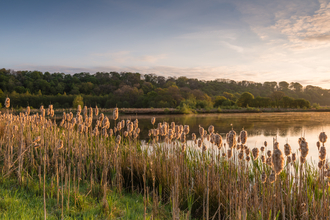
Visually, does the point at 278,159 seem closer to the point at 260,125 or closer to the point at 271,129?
the point at 271,129

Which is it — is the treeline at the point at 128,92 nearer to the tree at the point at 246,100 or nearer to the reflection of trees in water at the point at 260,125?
the tree at the point at 246,100

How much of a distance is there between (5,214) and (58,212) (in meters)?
0.53

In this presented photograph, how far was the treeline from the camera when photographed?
3534 centimetres

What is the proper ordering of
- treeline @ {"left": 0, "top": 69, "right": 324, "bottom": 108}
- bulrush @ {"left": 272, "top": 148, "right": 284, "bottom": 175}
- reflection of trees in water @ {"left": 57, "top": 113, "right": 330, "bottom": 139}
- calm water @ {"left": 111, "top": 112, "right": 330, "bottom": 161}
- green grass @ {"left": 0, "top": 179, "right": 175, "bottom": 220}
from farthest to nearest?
treeline @ {"left": 0, "top": 69, "right": 324, "bottom": 108} < reflection of trees in water @ {"left": 57, "top": 113, "right": 330, "bottom": 139} < calm water @ {"left": 111, "top": 112, "right": 330, "bottom": 161} < green grass @ {"left": 0, "top": 179, "right": 175, "bottom": 220} < bulrush @ {"left": 272, "top": 148, "right": 284, "bottom": 175}

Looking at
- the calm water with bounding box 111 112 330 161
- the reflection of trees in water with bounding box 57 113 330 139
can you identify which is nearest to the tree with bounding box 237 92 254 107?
the reflection of trees in water with bounding box 57 113 330 139

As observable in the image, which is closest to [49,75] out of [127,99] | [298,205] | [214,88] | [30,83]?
[30,83]

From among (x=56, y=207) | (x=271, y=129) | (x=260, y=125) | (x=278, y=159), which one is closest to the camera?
(x=278, y=159)

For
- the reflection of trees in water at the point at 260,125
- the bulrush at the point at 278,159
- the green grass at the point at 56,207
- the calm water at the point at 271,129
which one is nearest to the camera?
the bulrush at the point at 278,159

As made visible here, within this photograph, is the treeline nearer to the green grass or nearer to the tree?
the tree

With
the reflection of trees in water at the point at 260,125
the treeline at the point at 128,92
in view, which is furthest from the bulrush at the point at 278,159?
the treeline at the point at 128,92

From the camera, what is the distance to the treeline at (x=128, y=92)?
35.3 metres

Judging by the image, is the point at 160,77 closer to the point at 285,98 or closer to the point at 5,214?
the point at 285,98

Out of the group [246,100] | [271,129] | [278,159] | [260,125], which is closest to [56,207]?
[278,159]

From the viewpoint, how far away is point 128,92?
42.3 metres
